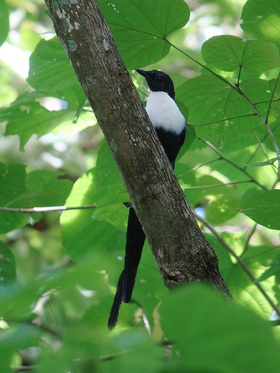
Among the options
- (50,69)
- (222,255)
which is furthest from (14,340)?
(50,69)

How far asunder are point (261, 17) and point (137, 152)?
0.71m

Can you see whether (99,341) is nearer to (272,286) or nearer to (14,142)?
(272,286)

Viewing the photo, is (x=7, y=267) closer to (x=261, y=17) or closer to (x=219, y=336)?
(x=261, y=17)

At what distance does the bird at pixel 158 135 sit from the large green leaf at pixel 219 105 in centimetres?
12

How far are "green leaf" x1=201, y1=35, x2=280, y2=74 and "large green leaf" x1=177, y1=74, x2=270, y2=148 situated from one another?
0.09m

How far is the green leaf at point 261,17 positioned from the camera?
1.77 m

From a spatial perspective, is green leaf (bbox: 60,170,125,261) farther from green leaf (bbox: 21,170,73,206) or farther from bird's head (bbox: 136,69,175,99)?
bird's head (bbox: 136,69,175,99)

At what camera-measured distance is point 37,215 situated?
2.53 meters

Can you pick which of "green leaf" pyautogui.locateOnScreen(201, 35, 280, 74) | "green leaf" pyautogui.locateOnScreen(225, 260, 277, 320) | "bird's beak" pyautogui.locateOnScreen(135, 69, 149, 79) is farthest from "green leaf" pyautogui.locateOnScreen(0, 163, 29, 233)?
"green leaf" pyautogui.locateOnScreen(201, 35, 280, 74)

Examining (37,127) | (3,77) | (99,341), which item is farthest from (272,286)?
(3,77)

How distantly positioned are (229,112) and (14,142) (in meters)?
2.08

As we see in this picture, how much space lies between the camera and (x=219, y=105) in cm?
203

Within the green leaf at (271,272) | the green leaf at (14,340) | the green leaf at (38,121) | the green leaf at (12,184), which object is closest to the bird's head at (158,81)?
the green leaf at (38,121)

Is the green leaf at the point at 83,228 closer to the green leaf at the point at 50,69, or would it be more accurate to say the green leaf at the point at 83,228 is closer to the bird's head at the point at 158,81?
the green leaf at the point at 50,69
